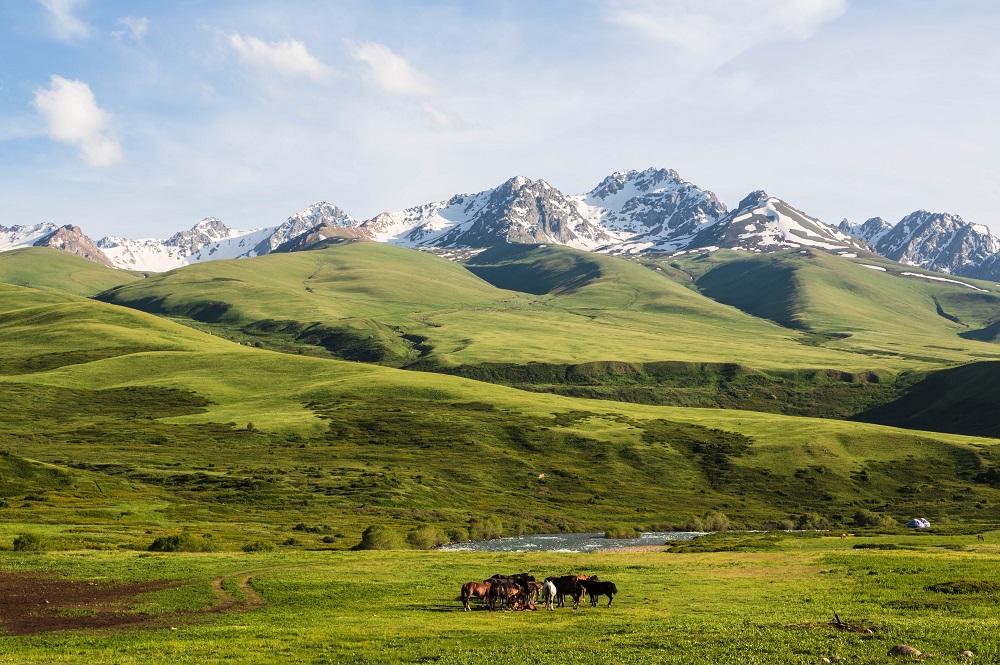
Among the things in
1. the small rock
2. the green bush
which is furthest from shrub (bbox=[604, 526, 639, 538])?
the small rock

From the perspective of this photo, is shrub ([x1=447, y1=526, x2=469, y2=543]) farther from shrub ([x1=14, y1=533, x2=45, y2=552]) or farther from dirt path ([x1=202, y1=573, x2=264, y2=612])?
dirt path ([x1=202, y1=573, x2=264, y2=612])

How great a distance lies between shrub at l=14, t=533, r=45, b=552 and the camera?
3125 inches

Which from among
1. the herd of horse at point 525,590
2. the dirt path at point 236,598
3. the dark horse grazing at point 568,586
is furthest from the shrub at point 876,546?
the dirt path at point 236,598

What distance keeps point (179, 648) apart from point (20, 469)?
134 metres

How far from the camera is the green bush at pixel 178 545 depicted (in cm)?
8706

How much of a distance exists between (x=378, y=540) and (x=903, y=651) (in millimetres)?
81225

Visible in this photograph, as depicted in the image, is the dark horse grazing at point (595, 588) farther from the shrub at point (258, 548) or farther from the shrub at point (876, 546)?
the shrub at point (876, 546)

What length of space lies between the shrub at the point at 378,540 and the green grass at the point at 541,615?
3040cm

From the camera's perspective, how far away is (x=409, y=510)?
6329 inches

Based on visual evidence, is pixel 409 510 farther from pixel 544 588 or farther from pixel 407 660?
pixel 407 660

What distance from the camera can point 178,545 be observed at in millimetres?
87938

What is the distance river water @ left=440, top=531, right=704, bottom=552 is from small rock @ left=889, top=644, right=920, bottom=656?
83379mm

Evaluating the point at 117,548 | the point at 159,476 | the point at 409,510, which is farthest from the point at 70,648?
the point at 159,476

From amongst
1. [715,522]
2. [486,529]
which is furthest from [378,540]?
[715,522]
